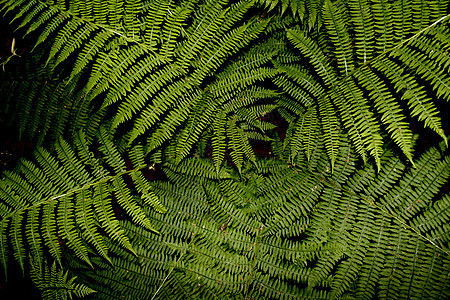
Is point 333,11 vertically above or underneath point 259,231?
above

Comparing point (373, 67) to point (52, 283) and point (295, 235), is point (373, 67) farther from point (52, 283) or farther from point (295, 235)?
point (52, 283)

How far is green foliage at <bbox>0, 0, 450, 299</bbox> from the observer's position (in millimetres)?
2109

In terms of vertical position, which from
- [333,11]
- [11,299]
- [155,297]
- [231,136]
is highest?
[333,11]

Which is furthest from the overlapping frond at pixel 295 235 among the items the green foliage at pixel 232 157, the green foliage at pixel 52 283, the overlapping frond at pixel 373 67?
the overlapping frond at pixel 373 67

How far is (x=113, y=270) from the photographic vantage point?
2.47 m

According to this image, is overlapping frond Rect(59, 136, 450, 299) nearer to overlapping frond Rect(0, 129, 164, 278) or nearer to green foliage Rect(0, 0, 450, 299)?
green foliage Rect(0, 0, 450, 299)

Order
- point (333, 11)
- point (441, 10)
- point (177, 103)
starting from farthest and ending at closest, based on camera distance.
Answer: point (177, 103), point (333, 11), point (441, 10)

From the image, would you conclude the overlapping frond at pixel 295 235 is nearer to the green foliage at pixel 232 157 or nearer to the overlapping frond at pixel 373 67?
the green foliage at pixel 232 157

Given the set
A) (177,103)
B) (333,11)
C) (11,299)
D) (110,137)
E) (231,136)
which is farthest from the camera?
(11,299)

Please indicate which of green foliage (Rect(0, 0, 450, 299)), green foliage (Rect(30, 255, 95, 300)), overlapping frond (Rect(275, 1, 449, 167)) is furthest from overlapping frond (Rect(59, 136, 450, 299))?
overlapping frond (Rect(275, 1, 449, 167))

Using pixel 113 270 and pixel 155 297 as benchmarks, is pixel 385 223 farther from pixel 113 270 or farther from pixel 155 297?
pixel 113 270

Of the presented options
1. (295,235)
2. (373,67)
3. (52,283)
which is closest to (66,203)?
(52,283)

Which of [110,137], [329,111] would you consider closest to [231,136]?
[329,111]

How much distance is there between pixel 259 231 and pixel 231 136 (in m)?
0.93
